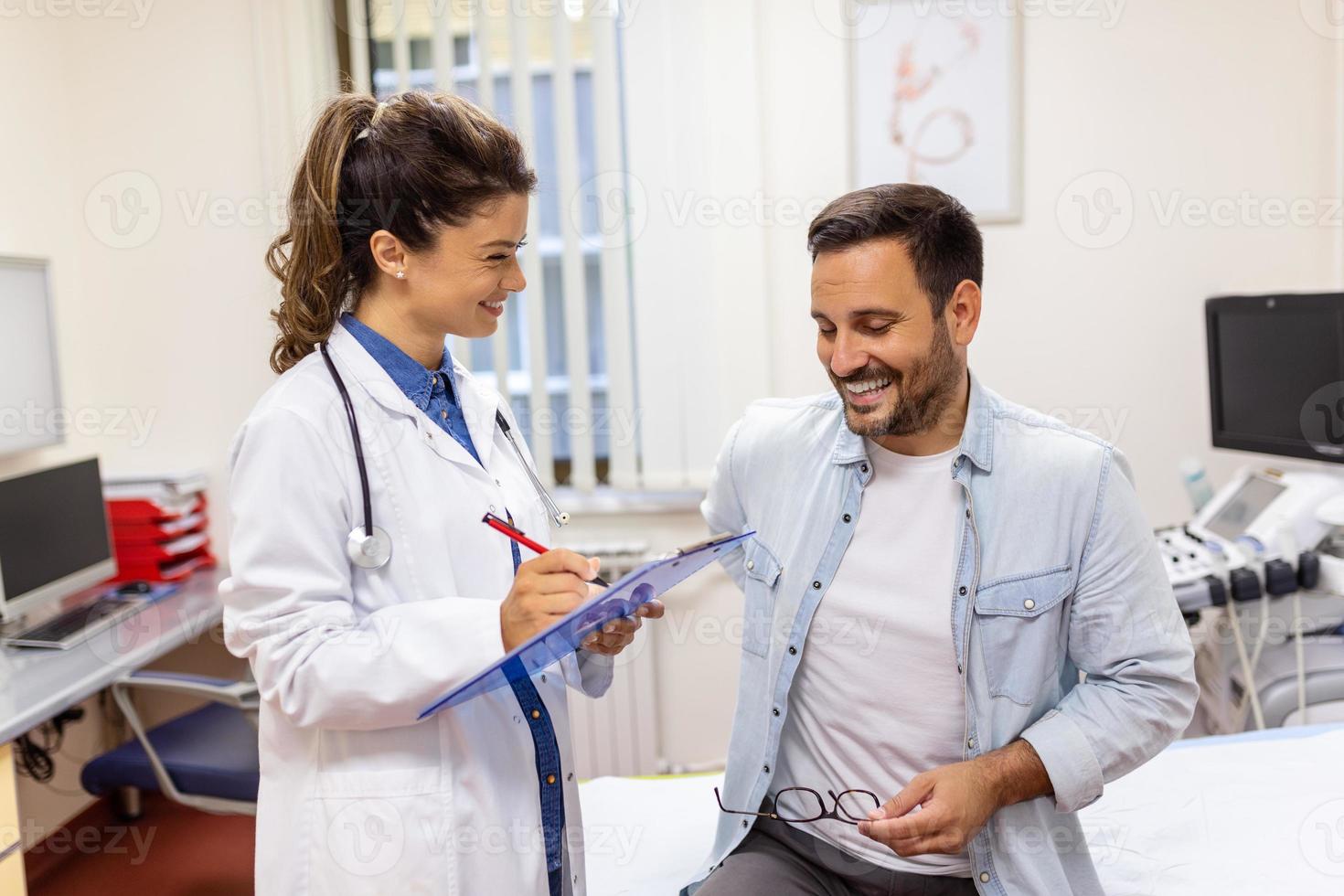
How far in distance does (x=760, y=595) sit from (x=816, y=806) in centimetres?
30

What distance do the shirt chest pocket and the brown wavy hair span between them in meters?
0.82

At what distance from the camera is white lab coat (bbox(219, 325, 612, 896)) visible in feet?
3.70

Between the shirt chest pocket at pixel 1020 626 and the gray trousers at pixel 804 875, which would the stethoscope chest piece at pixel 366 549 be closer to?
the gray trousers at pixel 804 875

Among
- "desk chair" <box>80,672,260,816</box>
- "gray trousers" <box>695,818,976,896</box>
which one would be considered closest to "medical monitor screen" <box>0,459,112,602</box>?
"desk chair" <box>80,672,260,816</box>

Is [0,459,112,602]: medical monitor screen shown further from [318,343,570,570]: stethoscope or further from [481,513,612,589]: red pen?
[481,513,612,589]: red pen

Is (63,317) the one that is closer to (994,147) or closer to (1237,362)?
(994,147)

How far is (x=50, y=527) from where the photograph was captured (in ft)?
8.43

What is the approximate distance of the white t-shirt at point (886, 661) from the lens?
1375 mm

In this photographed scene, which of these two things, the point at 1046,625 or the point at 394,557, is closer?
the point at 394,557

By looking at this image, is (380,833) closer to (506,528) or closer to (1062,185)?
(506,528)

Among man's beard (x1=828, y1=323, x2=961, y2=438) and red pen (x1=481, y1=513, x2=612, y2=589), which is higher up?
man's beard (x1=828, y1=323, x2=961, y2=438)

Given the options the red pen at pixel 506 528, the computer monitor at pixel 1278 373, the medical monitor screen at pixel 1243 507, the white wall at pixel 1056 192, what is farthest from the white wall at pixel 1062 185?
the red pen at pixel 506 528

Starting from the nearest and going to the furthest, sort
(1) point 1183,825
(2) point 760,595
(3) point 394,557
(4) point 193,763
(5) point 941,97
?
(3) point 394,557, (2) point 760,595, (1) point 1183,825, (4) point 193,763, (5) point 941,97

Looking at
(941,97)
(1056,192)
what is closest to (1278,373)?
(1056,192)
